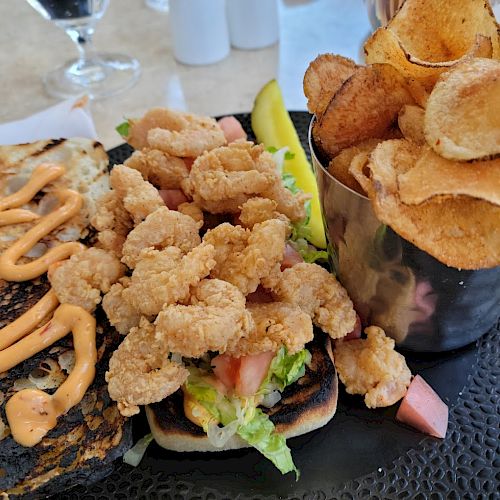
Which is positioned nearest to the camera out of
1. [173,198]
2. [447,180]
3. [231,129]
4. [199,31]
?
[447,180]

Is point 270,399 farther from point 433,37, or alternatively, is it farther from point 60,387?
point 433,37

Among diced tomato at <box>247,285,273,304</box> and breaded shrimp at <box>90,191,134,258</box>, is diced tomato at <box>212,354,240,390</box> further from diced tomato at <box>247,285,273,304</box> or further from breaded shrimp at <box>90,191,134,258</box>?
breaded shrimp at <box>90,191,134,258</box>

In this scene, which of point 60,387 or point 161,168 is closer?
point 60,387

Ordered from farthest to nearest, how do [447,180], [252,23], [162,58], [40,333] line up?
[162,58]
[252,23]
[40,333]
[447,180]

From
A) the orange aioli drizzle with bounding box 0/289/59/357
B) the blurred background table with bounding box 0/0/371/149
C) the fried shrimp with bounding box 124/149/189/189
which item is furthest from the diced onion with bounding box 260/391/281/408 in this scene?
the blurred background table with bounding box 0/0/371/149

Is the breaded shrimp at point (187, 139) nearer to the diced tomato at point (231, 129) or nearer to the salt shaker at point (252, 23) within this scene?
the diced tomato at point (231, 129)

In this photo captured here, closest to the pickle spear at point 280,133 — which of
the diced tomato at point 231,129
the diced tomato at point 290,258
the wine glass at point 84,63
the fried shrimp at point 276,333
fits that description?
the diced tomato at point 231,129

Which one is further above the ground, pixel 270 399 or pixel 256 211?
pixel 256 211

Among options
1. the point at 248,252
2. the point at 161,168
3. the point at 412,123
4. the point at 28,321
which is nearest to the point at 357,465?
the point at 248,252
